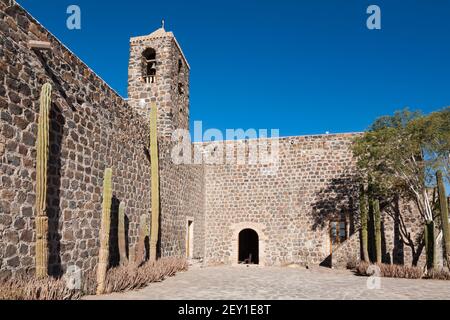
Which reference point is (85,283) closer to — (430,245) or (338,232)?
(430,245)

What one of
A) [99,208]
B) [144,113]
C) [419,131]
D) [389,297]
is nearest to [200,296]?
[99,208]

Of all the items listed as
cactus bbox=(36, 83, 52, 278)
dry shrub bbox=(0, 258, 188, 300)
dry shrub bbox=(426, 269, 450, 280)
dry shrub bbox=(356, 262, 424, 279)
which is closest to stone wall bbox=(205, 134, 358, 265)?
dry shrub bbox=(356, 262, 424, 279)

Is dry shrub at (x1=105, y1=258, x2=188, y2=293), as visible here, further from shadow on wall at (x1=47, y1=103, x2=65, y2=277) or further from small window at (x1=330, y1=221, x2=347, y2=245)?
small window at (x1=330, y1=221, x2=347, y2=245)

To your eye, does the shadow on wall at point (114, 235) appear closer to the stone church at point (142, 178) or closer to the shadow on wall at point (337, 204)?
the stone church at point (142, 178)

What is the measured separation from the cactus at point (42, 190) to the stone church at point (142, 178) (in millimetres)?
170

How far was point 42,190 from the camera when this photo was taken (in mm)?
6066

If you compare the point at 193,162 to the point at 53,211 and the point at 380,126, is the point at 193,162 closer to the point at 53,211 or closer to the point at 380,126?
the point at 380,126

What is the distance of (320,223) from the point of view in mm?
16984

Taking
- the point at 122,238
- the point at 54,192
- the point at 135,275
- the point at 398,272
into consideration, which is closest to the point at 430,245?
the point at 398,272

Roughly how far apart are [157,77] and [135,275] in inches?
300

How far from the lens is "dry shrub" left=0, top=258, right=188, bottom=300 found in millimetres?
5216

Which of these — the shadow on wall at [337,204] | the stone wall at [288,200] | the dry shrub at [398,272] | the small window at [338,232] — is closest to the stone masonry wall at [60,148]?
the dry shrub at [398,272]

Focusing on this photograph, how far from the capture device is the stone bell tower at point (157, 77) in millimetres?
13523

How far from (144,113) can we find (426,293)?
982 cm
